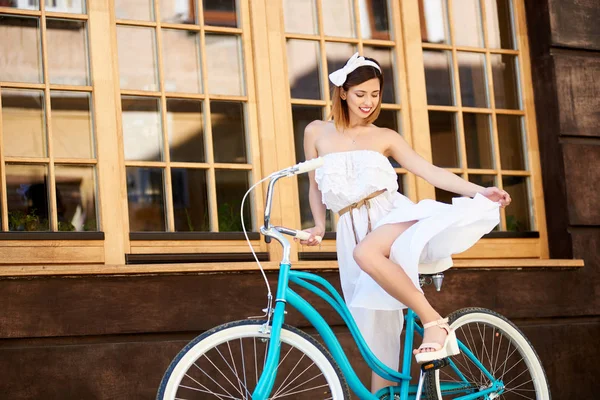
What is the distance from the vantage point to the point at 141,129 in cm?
510

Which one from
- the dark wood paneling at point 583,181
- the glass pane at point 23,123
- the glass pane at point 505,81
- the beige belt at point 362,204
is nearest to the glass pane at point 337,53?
the glass pane at point 505,81

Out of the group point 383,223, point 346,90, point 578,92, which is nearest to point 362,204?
point 383,223

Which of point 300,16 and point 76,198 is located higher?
point 300,16

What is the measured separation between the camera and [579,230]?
5.92 metres

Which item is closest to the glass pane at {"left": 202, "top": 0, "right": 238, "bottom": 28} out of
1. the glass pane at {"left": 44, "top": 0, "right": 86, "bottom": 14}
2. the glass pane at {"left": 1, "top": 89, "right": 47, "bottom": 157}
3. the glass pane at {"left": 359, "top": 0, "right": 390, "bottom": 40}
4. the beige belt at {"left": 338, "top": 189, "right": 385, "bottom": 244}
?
the glass pane at {"left": 44, "top": 0, "right": 86, "bottom": 14}

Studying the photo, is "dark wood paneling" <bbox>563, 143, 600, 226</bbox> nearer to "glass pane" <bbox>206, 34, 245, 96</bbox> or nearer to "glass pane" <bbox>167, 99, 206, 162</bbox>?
"glass pane" <bbox>206, 34, 245, 96</bbox>

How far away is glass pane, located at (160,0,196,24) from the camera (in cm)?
523

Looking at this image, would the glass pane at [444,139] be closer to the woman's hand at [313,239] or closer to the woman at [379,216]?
the woman at [379,216]

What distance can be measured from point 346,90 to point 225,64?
1498mm

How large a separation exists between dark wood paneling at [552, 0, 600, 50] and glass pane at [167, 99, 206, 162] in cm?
225

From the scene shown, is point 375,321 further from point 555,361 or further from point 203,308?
point 555,361

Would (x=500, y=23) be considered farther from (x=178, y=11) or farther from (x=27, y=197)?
(x=27, y=197)

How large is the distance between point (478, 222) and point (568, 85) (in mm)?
2567

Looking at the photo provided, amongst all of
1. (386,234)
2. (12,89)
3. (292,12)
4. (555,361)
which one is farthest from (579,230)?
(12,89)
